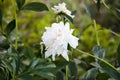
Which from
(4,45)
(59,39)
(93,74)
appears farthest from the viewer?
(4,45)

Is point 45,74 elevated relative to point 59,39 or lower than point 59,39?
lower

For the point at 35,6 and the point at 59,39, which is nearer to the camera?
the point at 59,39

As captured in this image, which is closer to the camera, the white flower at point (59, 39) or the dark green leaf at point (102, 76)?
the white flower at point (59, 39)

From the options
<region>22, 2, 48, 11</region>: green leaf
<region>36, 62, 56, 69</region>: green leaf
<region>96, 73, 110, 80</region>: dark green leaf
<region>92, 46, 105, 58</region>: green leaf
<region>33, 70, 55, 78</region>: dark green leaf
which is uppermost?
<region>22, 2, 48, 11</region>: green leaf

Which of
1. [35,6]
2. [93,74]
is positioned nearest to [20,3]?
[35,6]

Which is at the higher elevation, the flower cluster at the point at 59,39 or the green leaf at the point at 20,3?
the green leaf at the point at 20,3

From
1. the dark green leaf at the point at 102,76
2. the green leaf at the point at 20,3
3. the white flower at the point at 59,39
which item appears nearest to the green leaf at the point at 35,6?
the green leaf at the point at 20,3

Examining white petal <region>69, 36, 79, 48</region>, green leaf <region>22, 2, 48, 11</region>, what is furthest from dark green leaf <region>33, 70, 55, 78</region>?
green leaf <region>22, 2, 48, 11</region>

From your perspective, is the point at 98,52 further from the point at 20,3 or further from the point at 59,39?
the point at 20,3

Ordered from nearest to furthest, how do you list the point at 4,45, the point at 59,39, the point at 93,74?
the point at 59,39 < the point at 93,74 < the point at 4,45

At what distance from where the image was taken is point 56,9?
4.25 feet

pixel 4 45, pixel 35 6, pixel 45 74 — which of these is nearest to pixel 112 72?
pixel 45 74

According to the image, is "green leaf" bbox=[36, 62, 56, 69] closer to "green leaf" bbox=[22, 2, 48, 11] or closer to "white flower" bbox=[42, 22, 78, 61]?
"white flower" bbox=[42, 22, 78, 61]

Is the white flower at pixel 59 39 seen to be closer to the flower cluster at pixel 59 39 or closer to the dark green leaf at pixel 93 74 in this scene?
the flower cluster at pixel 59 39
